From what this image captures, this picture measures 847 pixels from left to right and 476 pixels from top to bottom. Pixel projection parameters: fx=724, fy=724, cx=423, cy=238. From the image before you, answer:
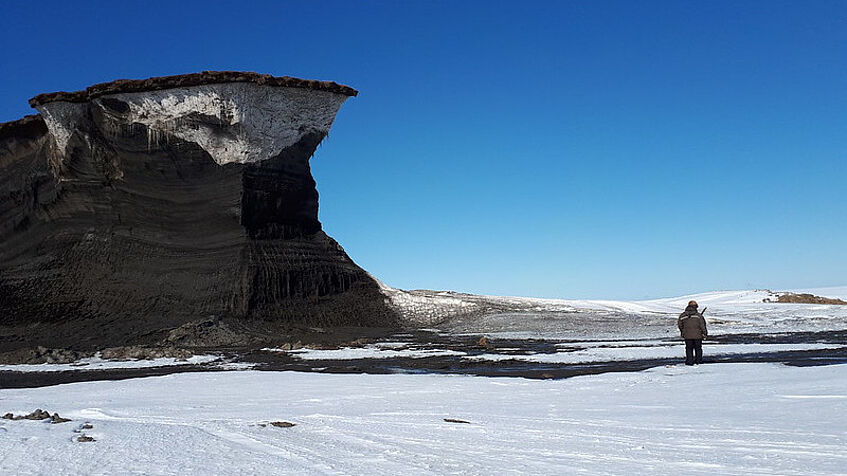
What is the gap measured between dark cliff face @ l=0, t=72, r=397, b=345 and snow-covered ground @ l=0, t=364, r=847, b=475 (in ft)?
49.5

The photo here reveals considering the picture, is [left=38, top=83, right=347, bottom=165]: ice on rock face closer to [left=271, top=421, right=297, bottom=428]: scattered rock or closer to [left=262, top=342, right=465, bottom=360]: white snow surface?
[left=262, top=342, right=465, bottom=360]: white snow surface

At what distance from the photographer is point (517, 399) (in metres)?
8.91

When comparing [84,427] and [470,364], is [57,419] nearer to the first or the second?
[84,427]

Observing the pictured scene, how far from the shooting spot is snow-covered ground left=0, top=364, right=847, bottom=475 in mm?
5062

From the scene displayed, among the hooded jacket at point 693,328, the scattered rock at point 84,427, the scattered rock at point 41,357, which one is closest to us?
the scattered rock at point 84,427

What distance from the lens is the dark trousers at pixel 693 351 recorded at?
12852 millimetres

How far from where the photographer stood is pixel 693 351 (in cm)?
1320

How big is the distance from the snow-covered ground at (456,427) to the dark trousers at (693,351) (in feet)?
6.40

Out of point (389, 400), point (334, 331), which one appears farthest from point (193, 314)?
point (389, 400)

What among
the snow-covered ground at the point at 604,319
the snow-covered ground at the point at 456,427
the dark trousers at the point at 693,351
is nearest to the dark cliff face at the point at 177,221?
the snow-covered ground at the point at 604,319

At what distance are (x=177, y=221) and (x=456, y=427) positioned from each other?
22117mm

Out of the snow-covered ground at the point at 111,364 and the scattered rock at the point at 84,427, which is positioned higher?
the scattered rock at the point at 84,427

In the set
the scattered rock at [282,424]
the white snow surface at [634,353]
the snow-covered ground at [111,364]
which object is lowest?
the snow-covered ground at [111,364]

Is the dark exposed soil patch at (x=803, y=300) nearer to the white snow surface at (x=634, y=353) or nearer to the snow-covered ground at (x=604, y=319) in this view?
the snow-covered ground at (x=604, y=319)
